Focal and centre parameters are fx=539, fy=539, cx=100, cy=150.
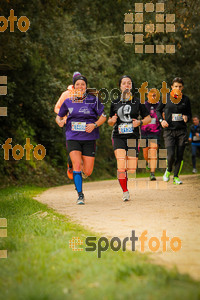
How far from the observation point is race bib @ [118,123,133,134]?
387 inches

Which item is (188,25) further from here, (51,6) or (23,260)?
(23,260)

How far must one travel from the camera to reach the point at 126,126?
32.2 ft

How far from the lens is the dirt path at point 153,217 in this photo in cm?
489

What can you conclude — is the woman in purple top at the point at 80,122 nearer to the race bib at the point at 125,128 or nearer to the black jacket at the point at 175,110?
A: the race bib at the point at 125,128

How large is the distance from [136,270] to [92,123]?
6.08 m

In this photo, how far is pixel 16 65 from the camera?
17516mm

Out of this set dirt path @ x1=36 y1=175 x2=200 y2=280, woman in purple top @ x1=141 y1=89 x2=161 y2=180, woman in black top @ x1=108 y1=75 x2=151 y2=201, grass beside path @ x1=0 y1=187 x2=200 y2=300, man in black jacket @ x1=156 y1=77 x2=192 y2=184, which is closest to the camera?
grass beside path @ x1=0 y1=187 x2=200 y2=300

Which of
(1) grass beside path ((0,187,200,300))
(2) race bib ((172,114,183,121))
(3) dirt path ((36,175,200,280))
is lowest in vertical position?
(3) dirt path ((36,175,200,280))

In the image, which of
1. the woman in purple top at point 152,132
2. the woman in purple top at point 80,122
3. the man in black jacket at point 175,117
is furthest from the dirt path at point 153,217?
the woman in purple top at point 152,132

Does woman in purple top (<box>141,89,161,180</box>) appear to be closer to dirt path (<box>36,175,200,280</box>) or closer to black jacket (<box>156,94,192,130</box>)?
black jacket (<box>156,94,192,130</box>)

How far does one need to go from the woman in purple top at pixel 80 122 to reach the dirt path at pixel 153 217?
2.61 feet

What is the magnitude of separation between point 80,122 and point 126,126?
0.85 meters

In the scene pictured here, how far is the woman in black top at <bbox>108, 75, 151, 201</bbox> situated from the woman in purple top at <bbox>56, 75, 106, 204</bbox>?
0.32 m

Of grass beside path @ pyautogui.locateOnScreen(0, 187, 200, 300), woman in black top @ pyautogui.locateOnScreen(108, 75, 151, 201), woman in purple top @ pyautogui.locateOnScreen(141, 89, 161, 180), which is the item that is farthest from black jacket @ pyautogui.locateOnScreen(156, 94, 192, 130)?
grass beside path @ pyautogui.locateOnScreen(0, 187, 200, 300)
